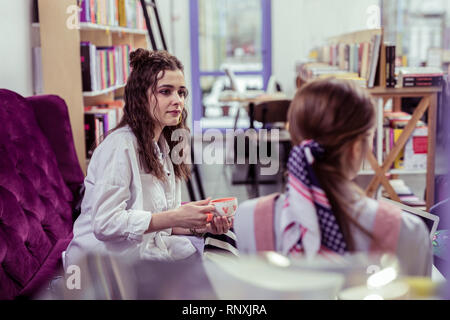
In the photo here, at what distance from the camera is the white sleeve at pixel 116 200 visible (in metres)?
1.42

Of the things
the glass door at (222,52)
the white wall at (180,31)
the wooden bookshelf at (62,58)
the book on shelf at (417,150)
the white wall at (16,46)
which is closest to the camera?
the white wall at (16,46)

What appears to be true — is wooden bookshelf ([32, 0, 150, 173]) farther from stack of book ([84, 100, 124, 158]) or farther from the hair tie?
the hair tie

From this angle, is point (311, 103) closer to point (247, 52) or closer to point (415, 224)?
point (415, 224)

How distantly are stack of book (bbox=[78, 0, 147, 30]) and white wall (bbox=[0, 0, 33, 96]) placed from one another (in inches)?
10.3

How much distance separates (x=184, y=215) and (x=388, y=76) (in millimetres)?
2177

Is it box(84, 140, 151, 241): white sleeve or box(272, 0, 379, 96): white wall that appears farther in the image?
box(272, 0, 379, 96): white wall

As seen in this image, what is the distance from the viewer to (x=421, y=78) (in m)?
3.24

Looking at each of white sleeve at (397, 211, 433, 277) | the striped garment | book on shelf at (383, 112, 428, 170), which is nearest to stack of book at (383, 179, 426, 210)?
book on shelf at (383, 112, 428, 170)

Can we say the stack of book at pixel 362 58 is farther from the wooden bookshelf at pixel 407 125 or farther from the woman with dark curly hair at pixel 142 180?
the woman with dark curly hair at pixel 142 180

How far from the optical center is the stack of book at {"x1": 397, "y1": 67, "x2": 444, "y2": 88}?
3.22 metres

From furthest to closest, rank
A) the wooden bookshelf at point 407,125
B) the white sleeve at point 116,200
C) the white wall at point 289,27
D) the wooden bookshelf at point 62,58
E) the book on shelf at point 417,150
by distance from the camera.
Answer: the white wall at point 289,27
the book on shelf at point 417,150
the wooden bookshelf at point 407,125
the wooden bookshelf at point 62,58
the white sleeve at point 116,200

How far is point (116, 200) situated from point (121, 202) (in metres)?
0.01

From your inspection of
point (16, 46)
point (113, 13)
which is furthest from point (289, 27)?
point (16, 46)

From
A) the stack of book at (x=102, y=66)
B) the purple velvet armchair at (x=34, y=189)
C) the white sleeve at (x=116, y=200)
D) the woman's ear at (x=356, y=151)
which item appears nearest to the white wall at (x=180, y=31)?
the stack of book at (x=102, y=66)
